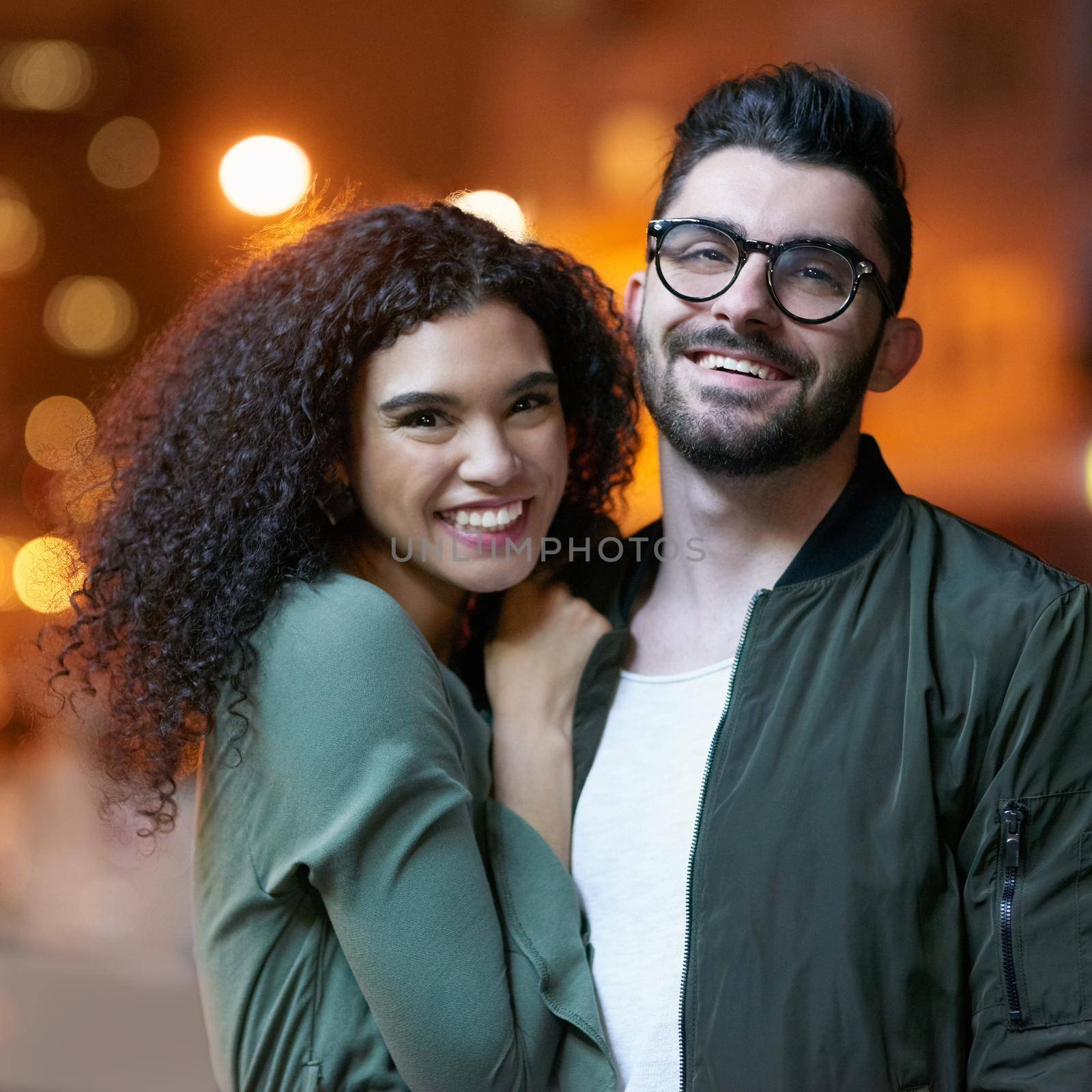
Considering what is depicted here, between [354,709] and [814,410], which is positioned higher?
[814,410]

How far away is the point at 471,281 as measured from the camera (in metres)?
1.49

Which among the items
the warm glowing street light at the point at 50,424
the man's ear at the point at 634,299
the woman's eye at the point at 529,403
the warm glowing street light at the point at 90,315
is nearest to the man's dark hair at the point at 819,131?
the man's ear at the point at 634,299

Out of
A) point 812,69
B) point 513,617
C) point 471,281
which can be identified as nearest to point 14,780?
point 513,617

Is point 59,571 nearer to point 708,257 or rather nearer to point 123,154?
point 708,257

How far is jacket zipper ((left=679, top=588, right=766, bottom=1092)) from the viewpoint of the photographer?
1.35 metres

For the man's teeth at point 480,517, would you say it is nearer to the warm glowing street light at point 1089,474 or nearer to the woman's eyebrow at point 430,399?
the woman's eyebrow at point 430,399

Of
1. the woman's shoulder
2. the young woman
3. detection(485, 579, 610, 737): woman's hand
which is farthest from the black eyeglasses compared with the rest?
the woman's shoulder

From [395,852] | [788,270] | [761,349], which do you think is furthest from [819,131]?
[395,852]

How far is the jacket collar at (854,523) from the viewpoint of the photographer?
1.49 m

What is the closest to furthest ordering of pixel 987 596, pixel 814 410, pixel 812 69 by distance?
pixel 987 596 < pixel 814 410 < pixel 812 69

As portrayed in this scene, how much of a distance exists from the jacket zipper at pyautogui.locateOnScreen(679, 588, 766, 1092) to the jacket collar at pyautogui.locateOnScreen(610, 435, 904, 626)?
6cm

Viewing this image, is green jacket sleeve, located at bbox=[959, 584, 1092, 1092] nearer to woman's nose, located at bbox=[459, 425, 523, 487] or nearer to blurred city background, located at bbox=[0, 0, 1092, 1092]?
woman's nose, located at bbox=[459, 425, 523, 487]

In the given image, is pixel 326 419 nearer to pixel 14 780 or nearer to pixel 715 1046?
pixel 715 1046

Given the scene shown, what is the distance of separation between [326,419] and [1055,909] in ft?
3.19
